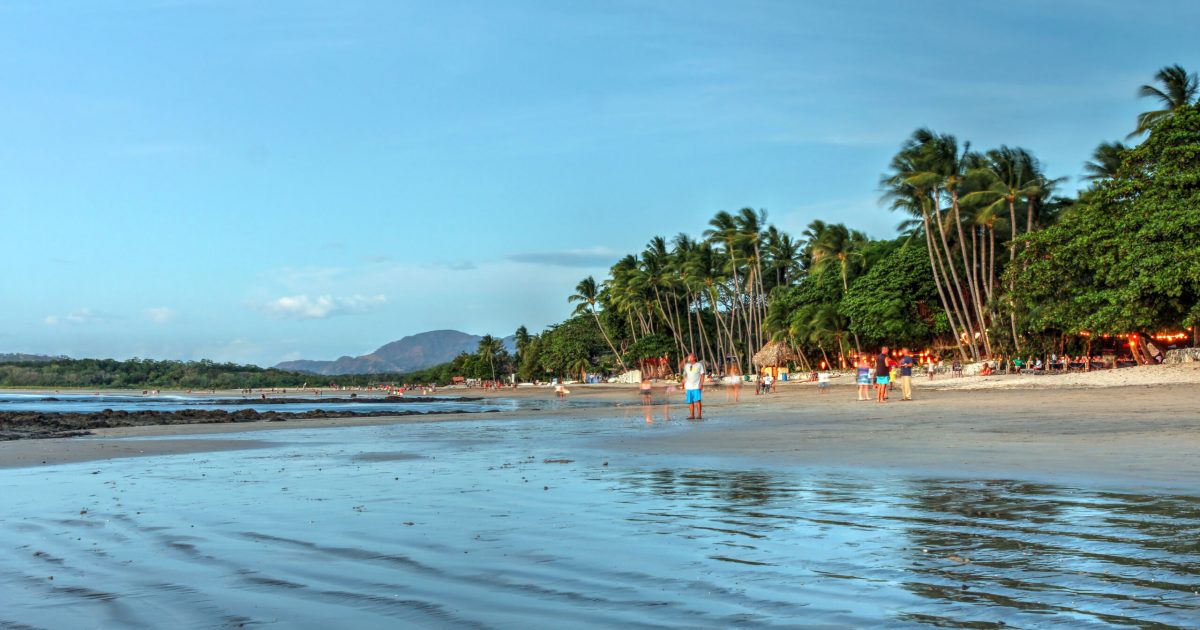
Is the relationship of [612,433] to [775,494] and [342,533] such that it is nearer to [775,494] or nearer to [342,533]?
[775,494]

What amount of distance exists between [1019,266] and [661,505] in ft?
125

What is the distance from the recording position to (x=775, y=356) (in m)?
73.4

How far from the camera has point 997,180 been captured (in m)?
47.4

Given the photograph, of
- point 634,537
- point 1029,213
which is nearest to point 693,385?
point 634,537

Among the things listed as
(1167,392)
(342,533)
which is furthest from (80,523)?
(1167,392)

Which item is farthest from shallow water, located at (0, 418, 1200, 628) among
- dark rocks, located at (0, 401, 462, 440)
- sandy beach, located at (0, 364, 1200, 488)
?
dark rocks, located at (0, 401, 462, 440)

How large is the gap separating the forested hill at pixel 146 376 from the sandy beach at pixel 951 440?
5885 inches

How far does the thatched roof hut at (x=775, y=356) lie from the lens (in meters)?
73.4

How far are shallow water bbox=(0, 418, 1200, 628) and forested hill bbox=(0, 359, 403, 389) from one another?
16118 cm

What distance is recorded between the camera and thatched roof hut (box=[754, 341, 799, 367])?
7338 cm

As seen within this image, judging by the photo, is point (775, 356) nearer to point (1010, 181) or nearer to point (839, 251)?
point (839, 251)

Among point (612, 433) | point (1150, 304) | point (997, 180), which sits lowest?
point (612, 433)

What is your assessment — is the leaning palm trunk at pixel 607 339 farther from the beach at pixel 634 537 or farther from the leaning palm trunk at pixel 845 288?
the beach at pixel 634 537

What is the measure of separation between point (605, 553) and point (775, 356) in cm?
6896
